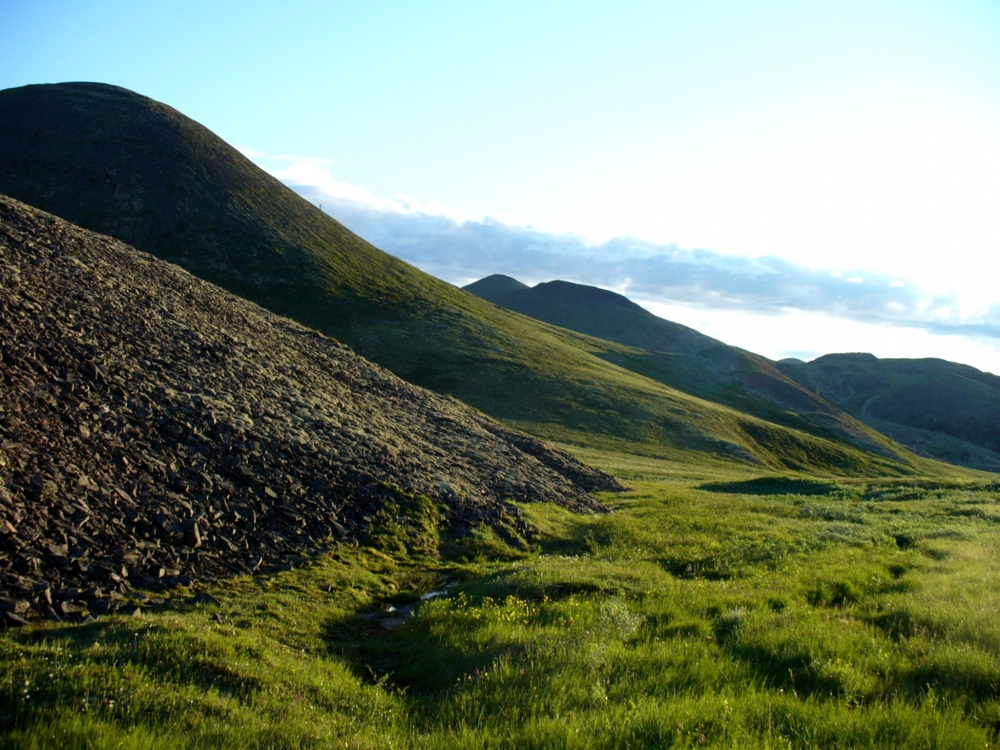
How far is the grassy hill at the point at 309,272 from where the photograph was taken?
88.9 meters

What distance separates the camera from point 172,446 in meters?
17.7

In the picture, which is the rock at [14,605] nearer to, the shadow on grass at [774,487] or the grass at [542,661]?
the grass at [542,661]

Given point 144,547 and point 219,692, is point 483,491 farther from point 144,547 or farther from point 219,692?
point 219,692

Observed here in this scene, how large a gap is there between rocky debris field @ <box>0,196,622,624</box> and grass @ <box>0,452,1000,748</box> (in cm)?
172

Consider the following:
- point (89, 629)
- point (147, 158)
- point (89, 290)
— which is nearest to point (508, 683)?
point (89, 629)

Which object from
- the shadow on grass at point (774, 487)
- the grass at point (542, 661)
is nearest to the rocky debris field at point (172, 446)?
the grass at point (542, 661)

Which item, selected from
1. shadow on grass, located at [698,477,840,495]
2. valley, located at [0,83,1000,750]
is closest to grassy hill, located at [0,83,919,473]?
shadow on grass, located at [698,477,840,495]

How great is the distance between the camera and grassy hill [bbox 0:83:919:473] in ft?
292

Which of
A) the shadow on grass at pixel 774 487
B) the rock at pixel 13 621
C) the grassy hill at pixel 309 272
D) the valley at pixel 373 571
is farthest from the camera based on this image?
the grassy hill at pixel 309 272

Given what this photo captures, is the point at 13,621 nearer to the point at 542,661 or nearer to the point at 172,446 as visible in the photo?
the point at 172,446

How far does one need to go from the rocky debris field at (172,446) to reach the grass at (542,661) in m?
1.72

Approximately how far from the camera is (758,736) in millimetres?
6820

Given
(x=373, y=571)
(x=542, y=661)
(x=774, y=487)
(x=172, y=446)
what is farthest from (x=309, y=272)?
(x=542, y=661)

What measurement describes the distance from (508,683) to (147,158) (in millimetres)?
119653
